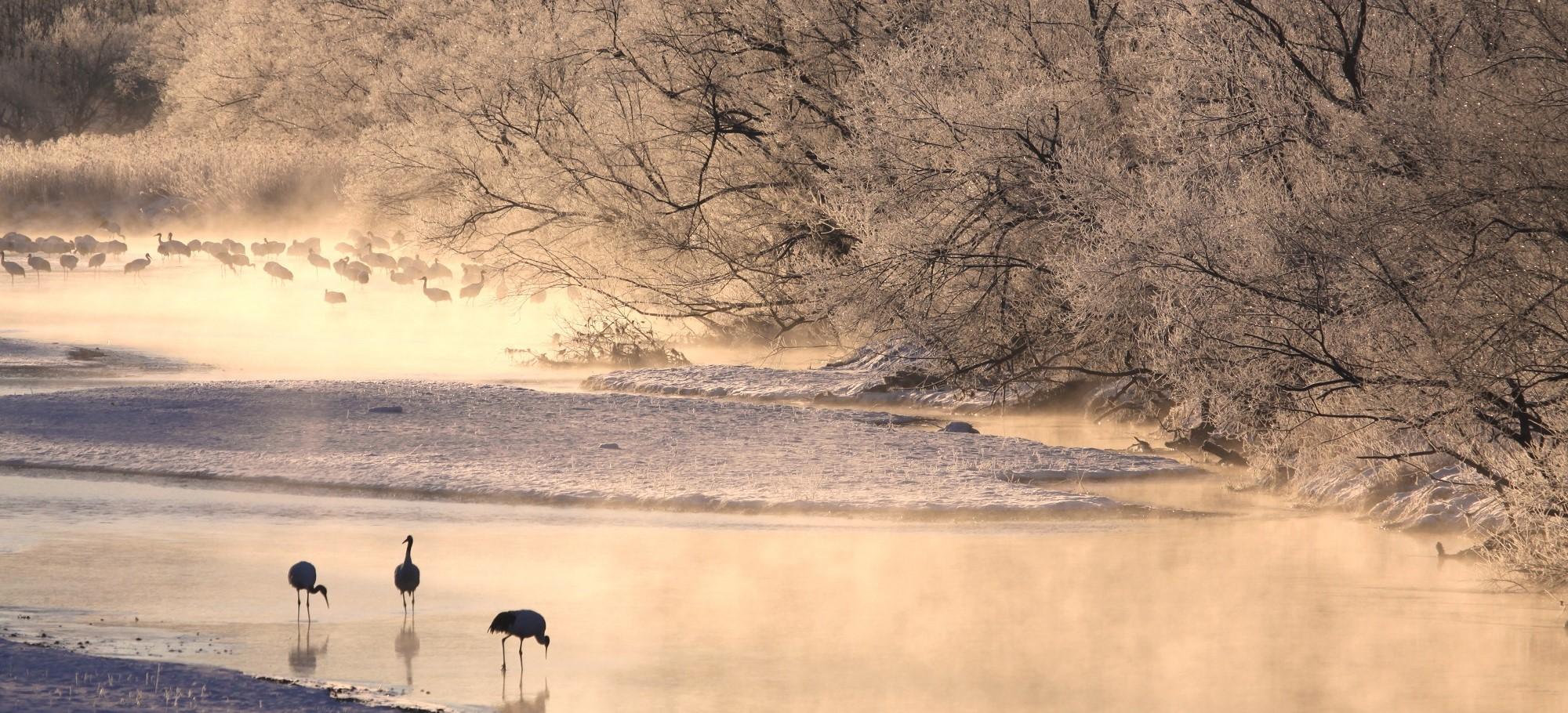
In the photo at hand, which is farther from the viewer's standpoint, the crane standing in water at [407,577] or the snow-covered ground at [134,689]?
the crane standing in water at [407,577]

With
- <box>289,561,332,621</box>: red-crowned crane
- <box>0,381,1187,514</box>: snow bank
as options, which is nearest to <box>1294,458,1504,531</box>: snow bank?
<box>0,381,1187,514</box>: snow bank

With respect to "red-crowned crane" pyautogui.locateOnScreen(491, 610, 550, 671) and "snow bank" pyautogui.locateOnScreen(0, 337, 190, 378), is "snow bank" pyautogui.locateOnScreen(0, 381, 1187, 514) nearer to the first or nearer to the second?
"snow bank" pyautogui.locateOnScreen(0, 337, 190, 378)

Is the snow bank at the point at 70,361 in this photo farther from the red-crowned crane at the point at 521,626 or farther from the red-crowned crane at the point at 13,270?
the red-crowned crane at the point at 521,626

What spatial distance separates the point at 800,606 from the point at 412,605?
209 cm

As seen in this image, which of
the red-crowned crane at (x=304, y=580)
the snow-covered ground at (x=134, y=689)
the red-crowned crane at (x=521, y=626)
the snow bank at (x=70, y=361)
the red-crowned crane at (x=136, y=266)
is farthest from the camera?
the red-crowned crane at (x=136, y=266)

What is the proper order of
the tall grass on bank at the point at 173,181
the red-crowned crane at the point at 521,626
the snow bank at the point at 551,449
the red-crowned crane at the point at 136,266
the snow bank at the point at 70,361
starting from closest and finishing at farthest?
the red-crowned crane at the point at 521,626 → the snow bank at the point at 551,449 → the snow bank at the point at 70,361 → the red-crowned crane at the point at 136,266 → the tall grass on bank at the point at 173,181

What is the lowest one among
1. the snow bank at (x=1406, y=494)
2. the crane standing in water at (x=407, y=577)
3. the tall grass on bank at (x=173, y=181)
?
the crane standing in water at (x=407, y=577)

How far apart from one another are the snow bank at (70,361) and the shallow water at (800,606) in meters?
6.70

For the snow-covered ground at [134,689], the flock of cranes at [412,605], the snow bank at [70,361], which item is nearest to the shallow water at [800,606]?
the flock of cranes at [412,605]

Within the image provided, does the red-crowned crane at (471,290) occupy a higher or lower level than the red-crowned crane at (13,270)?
lower

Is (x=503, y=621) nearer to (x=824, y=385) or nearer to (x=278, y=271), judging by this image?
(x=824, y=385)

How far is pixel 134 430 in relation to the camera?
594 inches

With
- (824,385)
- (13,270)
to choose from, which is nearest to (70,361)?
(824,385)

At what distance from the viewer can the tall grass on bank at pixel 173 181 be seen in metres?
41.9
